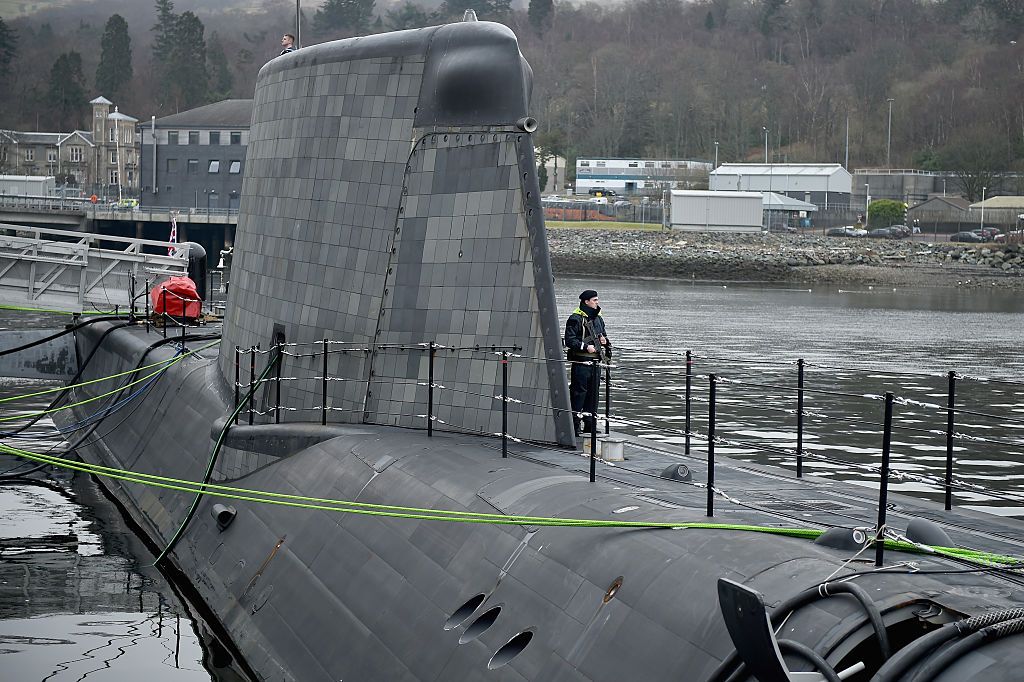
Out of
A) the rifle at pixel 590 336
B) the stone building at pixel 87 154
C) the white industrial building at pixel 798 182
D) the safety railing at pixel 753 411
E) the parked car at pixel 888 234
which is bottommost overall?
the safety railing at pixel 753 411

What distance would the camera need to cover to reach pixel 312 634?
9180 mm

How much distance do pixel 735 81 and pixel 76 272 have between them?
12147cm

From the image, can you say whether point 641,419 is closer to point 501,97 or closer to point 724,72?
point 501,97

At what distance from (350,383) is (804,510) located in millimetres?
4763

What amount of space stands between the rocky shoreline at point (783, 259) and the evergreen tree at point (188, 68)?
66825mm

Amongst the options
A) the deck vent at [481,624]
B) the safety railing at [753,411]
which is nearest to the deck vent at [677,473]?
the safety railing at [753,411]

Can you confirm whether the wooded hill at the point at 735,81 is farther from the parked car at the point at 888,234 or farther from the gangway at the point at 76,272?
the gangway at the point at 76,272

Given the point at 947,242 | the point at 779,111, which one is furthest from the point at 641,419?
the point at 779,111

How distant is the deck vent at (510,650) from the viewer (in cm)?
713

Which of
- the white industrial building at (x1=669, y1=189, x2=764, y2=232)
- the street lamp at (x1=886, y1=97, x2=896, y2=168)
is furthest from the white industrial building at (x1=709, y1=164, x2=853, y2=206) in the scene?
the white industrial building at (x1=669, y1=189, x2=764, y2=232)

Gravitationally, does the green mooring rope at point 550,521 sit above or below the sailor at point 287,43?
below

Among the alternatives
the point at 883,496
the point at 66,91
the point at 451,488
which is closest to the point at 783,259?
the point at 451,488

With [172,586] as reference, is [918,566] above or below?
above

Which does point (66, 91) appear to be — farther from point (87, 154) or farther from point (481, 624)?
point (481, 624)
